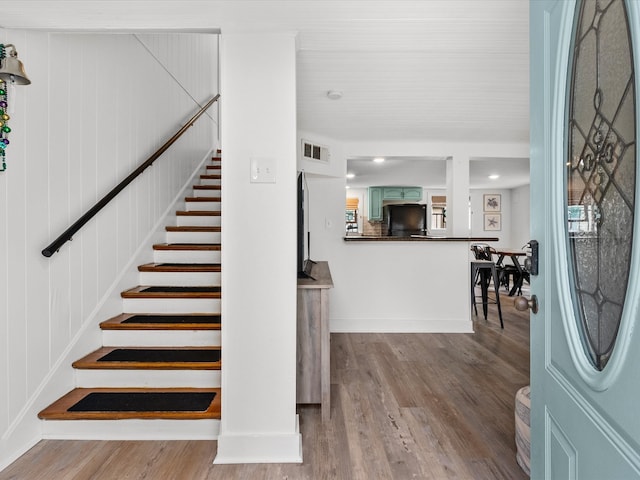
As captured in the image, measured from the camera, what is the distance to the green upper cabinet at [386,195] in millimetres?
7426

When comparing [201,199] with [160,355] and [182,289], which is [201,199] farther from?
[160,355]

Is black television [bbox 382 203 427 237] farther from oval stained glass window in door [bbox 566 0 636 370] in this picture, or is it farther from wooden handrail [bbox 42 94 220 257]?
oval stained glass window in door [bbox 566 0 636 370]

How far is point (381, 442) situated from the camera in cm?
179

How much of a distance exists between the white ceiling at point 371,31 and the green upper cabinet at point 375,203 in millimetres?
4735

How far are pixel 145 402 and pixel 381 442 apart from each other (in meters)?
1.29

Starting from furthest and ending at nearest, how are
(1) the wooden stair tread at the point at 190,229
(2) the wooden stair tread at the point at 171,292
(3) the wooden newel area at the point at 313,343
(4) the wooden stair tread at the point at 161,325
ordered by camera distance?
(1) the wooden stair tread at the point at 190,229 < (2) the wooden stair tread at the point at 171,292 < (4) the wooden stair tread at the point at 161,325 < (3) the wooden newel area at the point at 313,343

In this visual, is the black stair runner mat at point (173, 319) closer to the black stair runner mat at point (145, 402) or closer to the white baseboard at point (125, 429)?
the black stair runner mat at point (145, 402)

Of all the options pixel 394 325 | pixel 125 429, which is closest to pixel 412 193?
pixel 394 325

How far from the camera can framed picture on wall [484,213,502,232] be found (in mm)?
8027

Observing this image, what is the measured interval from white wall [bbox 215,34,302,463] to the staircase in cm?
30

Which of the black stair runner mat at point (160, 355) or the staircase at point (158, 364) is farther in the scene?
the black stair runner mat at point (160, 355)

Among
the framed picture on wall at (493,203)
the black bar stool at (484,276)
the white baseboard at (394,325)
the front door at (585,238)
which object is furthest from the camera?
the framed picture on wall at (493,203)

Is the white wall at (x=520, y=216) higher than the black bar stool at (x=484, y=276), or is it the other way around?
the white wall at (x=520, y=216)

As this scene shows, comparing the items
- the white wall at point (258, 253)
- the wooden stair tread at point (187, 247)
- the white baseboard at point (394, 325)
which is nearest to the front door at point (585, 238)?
the white wall at point (258, 253)
